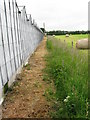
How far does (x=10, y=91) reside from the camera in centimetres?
502

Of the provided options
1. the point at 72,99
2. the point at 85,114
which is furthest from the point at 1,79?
the point at 85,114

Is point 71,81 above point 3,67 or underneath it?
underneath

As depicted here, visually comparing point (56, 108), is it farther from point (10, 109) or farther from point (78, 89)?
point (10, 109)

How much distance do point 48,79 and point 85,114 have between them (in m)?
3.16

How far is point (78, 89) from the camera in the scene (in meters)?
3.82

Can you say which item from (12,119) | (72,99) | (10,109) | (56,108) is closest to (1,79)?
(10,109)

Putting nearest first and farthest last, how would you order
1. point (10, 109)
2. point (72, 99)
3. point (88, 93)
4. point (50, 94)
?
1. point (72, 99)
2. point (88, 93)
3. point (10, 109)
4. point (50, 94)

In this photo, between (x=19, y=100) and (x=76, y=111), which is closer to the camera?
(x=76, y=111)

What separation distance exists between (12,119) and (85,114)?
129 centimetres

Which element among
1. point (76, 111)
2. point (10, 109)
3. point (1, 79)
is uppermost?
point (1, 79)

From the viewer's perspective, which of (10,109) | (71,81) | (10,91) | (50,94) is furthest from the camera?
(10,91)

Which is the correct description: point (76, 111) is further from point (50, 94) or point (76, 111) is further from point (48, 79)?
point (48, 79)

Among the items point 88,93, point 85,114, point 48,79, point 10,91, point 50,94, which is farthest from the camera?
point 48,79

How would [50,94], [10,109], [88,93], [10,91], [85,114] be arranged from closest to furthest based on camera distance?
[85,114]
[88,93]
[10,109]
[50,94]
[10,91]
